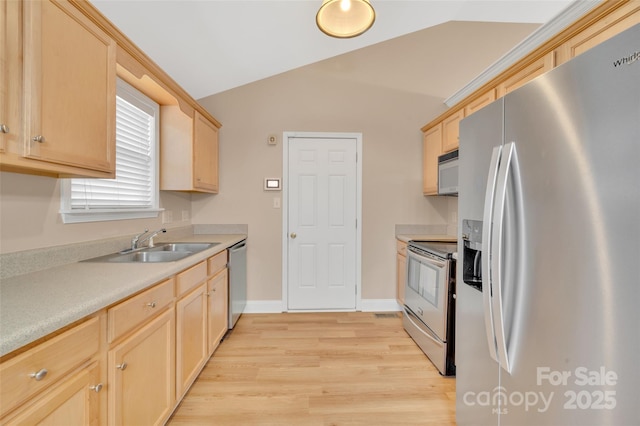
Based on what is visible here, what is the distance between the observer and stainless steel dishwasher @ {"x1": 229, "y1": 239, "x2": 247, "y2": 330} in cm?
272

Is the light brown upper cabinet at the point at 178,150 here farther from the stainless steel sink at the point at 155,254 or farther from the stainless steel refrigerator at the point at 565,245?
the stainless steel refrigerator at the point at 565,245

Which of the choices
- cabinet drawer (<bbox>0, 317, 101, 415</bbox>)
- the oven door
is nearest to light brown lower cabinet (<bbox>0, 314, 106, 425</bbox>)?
cabinet drawer (<bbox>0, 317, 101, 415</bbox>)

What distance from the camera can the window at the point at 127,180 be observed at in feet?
5.65

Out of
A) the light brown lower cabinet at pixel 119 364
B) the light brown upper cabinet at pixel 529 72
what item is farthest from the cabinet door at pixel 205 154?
the light brown upper cabinet at pixel 529 72

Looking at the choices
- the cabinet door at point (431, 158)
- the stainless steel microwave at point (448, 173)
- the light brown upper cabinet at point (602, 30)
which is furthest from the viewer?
the cabinet door at point (431, 158)

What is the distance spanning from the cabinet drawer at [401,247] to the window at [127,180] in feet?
8.18

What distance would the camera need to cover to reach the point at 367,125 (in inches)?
134

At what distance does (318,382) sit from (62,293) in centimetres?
165

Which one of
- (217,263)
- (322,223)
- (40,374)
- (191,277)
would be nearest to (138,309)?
(40,374)

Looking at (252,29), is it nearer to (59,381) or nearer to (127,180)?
(127,180)

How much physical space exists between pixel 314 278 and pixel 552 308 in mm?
2693

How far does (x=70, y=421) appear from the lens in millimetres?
907

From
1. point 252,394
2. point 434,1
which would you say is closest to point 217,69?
point 434,1

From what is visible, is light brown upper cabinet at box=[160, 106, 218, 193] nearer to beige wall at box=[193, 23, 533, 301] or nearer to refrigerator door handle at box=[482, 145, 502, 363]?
beige wall at box=[193, 23, 533, 301]
